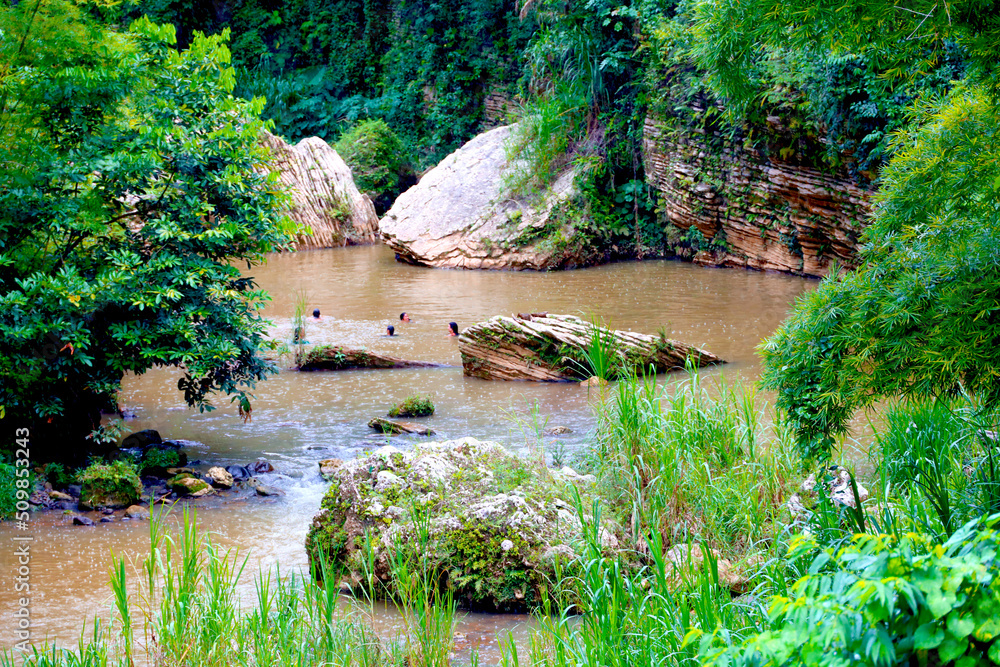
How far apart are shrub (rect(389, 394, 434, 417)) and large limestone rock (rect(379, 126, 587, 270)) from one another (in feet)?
26.3

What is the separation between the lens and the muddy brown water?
4.45 meters

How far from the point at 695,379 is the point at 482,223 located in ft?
37.4

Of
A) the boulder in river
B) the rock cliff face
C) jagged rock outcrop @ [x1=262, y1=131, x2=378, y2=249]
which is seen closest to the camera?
the boulder in river

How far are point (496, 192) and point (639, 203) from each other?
2942 mm

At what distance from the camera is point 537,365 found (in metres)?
8.62

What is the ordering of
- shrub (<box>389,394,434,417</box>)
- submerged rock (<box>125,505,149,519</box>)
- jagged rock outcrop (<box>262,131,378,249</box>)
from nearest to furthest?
submerged rock (<box>125,505,149,519</box>)
shrub (<box>389,394,434,417</box>)
jagged rock outcrop (<box>262,131,378,249</box>)

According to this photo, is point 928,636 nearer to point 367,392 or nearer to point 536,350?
point 536,350

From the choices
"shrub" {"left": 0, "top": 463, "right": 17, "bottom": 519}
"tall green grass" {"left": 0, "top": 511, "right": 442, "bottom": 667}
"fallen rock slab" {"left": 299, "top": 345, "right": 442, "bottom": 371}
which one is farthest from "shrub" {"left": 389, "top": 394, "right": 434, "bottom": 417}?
"tall green grass" {"left": 0, "top": 511, "right": 442, "bottom": 667}

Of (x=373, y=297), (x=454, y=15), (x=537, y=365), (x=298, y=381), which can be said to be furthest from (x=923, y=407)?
(x=454, y=15)

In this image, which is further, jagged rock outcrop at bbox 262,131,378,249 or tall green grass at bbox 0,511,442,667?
jagged rock outcrop at bbox 262,131,378,249

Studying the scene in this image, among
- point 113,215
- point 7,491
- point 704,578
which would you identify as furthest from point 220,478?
point 704,578

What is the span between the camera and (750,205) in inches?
532

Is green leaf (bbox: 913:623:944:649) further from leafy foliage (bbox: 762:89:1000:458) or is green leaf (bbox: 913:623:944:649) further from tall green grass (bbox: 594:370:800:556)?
tall green grass (bbox: 594:370:800:556)

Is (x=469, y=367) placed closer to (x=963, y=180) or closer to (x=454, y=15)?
(x=963, y=180)
